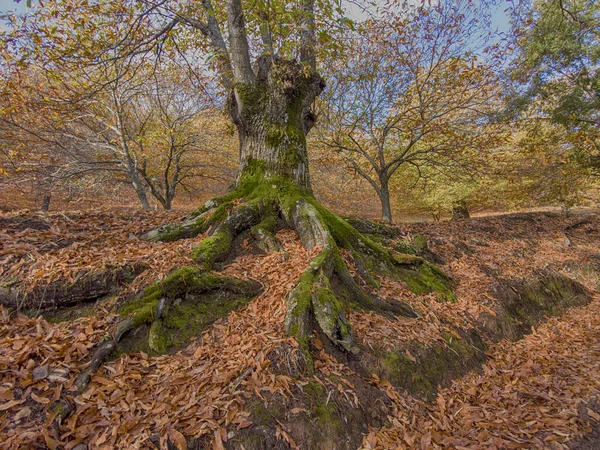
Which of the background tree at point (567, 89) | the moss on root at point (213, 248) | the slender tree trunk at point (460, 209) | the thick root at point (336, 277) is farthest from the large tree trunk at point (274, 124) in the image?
the slender tree trunk at point (460, 209)

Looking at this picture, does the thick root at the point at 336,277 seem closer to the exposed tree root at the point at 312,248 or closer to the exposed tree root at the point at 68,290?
the exposed tree root at the point at 312,248

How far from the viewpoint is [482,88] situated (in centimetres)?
830

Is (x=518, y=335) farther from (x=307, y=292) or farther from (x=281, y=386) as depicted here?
(x=281, y=386)

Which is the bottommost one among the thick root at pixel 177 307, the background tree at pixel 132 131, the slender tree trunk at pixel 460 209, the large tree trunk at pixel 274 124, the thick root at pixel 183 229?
the slender tree trunk at pixel 460 209

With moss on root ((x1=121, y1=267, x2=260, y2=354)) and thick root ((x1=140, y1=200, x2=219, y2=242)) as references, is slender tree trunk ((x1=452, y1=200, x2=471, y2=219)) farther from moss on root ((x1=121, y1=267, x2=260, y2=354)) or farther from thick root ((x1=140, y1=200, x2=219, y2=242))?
moss on root ((x1=121, y1=267, x2=260, y2=354))

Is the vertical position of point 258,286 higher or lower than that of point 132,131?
lower

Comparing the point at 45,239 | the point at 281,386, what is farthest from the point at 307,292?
the point at 45,239

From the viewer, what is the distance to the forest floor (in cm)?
196

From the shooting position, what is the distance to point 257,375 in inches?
93.0

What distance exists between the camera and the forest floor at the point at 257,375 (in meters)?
1.96

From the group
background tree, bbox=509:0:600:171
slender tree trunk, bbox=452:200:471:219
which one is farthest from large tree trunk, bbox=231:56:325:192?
slender tree trunk, bbox=452:200:471:219

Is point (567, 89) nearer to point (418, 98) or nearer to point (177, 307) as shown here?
point (418, 98)

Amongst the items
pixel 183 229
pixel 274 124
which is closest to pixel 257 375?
pixel 183 229

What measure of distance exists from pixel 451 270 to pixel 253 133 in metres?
4.82
